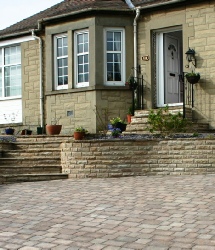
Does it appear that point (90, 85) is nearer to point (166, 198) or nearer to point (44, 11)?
point (44, 11)

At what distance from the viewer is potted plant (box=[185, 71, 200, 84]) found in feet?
43.1

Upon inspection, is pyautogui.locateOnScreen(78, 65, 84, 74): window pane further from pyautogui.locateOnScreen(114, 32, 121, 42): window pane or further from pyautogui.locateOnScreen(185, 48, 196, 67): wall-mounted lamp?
pyautogui.locateOnScreen(185, 48, 196, 67): wall-mounted lamp

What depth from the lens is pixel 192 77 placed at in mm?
13133

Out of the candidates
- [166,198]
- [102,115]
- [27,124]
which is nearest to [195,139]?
[166,198]

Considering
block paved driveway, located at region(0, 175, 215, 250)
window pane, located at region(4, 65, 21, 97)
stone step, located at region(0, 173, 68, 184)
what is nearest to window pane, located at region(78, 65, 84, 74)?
window pane, located at region(4, 65, 21, 97)

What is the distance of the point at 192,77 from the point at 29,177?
5703 millimetres

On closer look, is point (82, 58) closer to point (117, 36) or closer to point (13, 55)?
point (117, 36)

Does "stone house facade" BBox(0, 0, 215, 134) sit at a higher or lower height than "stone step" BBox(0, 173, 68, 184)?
higher

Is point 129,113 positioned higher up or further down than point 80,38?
further down

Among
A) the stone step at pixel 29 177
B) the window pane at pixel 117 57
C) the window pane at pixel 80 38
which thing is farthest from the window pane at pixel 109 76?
the stone step at pixel 29 177

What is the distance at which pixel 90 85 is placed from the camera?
14.4 metres

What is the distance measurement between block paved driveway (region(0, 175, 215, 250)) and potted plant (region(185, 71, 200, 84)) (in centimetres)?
434

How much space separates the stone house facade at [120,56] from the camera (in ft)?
44.2

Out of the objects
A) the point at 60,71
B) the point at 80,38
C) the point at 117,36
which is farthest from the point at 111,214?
the point at 60,71
